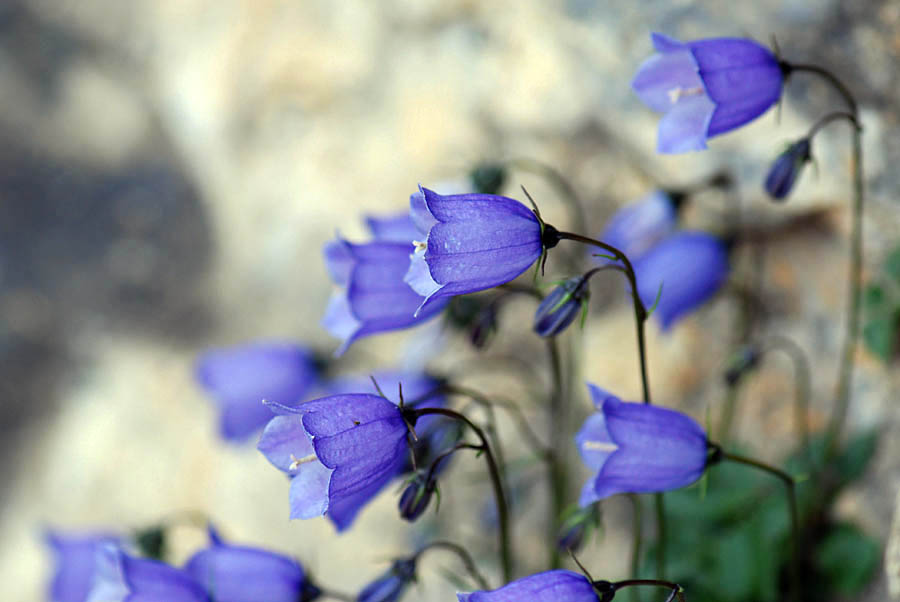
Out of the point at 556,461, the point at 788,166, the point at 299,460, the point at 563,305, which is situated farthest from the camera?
the point at 556,461

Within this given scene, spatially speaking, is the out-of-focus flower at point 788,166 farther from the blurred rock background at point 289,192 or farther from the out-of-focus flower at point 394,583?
the out-of-focus flower at point 394,583

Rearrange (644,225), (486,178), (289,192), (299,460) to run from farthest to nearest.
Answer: (289,192) → (644,225) → (486,178) → (299,460)

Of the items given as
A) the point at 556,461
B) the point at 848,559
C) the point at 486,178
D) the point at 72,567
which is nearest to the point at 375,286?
the point at 486,178

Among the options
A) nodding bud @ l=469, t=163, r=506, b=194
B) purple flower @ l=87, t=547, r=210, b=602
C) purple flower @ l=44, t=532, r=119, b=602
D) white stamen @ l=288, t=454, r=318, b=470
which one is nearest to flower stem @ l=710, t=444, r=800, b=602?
white stamen @ l=288, t=454, r=318, b=470

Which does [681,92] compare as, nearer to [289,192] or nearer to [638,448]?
[638,448]

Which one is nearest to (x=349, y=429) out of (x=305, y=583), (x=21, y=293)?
(x=305, y=583)

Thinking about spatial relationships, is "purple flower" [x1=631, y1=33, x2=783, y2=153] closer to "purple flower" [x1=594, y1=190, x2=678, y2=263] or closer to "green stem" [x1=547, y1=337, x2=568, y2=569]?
"green stem" [x1=547, y1=337, x2=568, y2=569]
